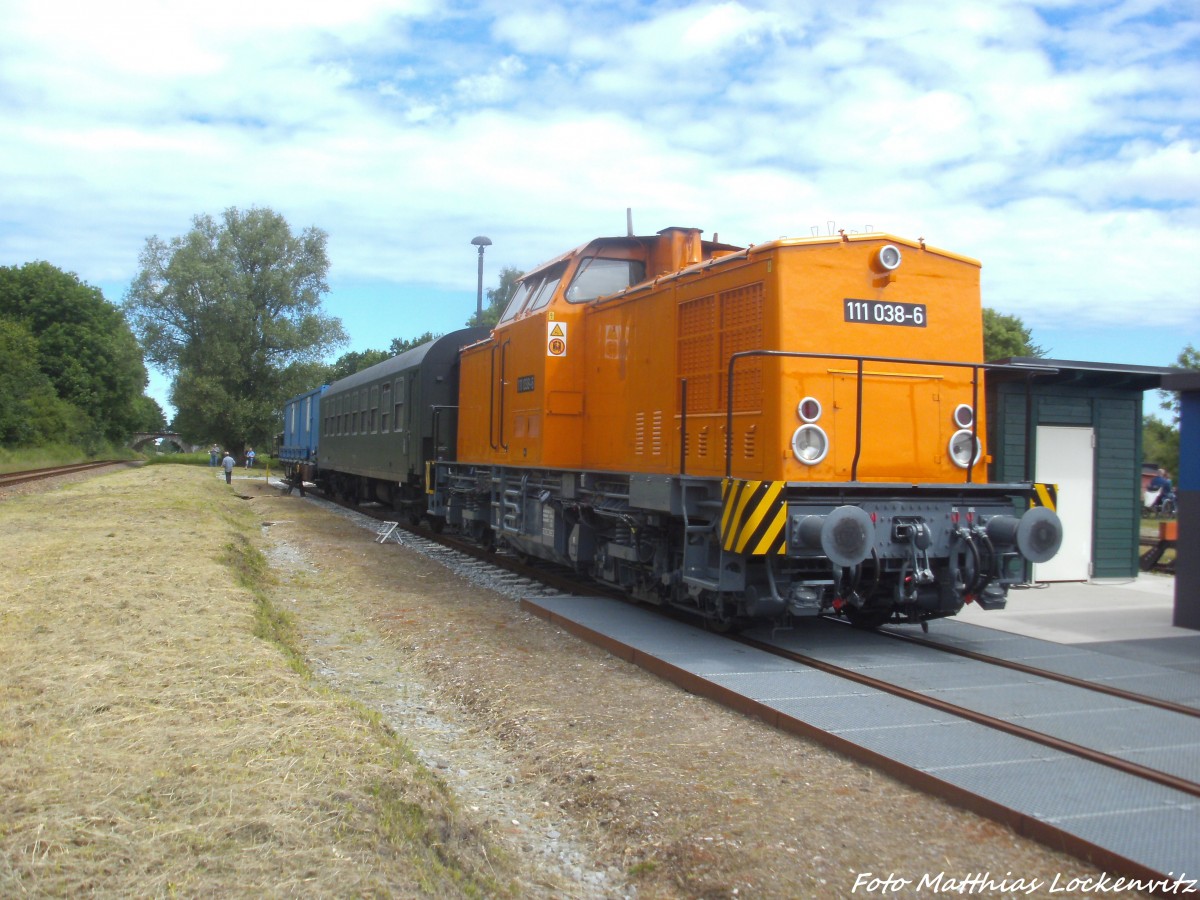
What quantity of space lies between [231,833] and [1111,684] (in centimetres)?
544

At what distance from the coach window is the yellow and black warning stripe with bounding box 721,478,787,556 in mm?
3982

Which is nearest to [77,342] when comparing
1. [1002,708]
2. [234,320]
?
[234,320]

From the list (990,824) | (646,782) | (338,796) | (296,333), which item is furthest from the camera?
(296,333)

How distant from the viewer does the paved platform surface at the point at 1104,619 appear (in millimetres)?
7367

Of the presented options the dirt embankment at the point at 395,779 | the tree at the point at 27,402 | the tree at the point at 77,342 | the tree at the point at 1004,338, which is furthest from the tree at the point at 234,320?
the dirt embankment at the point at 395,779

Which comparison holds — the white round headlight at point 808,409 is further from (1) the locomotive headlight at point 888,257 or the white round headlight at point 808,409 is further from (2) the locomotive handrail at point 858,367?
(1) the locomotive headlight at point 888,257

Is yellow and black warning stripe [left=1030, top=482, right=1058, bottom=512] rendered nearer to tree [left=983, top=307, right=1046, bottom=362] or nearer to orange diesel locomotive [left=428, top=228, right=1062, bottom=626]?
orange diesel locomotive [left=428, top=228, right=1062, bottom=626]

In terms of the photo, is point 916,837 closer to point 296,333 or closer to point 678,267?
point 678,267

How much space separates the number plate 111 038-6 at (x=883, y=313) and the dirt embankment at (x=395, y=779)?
3212mm

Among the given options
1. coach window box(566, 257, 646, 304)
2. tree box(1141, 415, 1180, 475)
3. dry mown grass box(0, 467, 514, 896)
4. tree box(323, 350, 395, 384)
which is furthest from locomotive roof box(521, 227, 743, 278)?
tree box(323, 350, 395, 384)

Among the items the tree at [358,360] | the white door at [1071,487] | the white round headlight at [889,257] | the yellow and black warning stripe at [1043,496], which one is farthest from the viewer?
the tree at [358,360]

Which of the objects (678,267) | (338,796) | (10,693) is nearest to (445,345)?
(678,267)

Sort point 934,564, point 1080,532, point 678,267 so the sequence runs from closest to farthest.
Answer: point 934,564 < point 678,267 < point 1080,532

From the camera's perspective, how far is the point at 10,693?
4.53 meters
